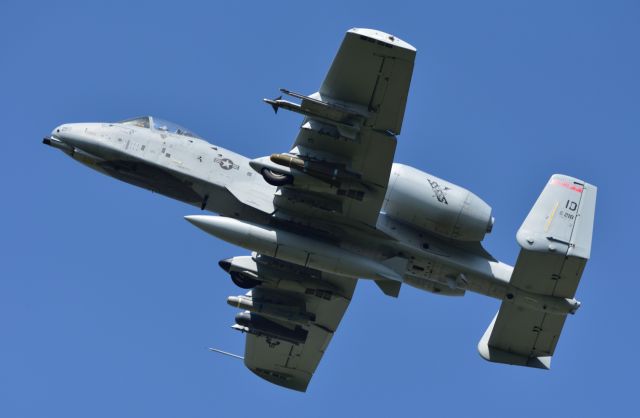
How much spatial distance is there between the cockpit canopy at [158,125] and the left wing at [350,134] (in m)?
2.76

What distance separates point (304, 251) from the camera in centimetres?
2617

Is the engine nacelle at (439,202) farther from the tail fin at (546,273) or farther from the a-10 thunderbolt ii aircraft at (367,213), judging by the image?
the tail fin at (546,273)

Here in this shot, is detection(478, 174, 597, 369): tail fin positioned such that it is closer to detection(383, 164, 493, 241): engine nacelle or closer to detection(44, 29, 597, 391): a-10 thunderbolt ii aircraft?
detection(44, 29, 597, 391): a-10 thunderbolt ii aircraft

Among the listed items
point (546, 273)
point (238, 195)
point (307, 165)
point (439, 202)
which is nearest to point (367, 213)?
point (439, 202)

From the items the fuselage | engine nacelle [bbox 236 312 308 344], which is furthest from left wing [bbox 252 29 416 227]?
engine nacelle [bbox 236 312 308 344]

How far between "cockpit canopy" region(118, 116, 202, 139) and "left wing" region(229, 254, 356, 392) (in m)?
3.89

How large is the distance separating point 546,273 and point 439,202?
129 inches

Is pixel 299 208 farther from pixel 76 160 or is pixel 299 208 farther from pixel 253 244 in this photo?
pixel 76 160

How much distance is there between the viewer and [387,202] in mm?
26359

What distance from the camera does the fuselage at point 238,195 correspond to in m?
26.6

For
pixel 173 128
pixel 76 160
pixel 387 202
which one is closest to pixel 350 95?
pixel 387 202

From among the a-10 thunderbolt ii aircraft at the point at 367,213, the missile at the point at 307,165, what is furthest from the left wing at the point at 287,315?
the missile at the point at 307,165

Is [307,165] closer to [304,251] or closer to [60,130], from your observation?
[304,251]

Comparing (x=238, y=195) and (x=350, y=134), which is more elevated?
(x=350, y=134)
